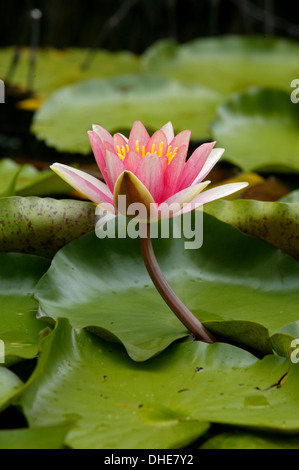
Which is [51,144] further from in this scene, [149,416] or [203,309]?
[149,416]

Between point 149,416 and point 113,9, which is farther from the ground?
point 113,9

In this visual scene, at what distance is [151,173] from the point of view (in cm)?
62

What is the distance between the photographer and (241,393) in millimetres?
649

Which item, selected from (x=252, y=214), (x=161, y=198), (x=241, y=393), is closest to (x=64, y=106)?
(x=252, y=214)

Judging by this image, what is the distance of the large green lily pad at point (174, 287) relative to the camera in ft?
2.45

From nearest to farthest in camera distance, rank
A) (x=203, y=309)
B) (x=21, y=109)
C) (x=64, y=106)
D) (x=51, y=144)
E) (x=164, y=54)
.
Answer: (x=203, y=309)
(x=51, y=144)
(x=64, y=106)
(x=21, y=109)
(x=164, y=54)

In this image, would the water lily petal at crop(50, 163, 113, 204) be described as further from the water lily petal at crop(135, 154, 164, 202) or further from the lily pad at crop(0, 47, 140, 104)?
the lily pad at crop(0, 47, 140, 104)

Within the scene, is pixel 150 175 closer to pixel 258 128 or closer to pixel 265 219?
pixel 265 219

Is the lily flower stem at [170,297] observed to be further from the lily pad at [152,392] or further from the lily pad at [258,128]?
the lily pad at [258,128]

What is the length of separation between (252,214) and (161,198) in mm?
282

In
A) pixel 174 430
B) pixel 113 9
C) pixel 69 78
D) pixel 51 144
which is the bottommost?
pixel 174 430

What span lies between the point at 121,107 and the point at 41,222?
1020 millimetres

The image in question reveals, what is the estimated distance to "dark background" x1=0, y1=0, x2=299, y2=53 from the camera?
8.61ft

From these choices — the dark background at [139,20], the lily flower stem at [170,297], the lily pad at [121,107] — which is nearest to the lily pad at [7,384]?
the lily flower stem at [170,297]
